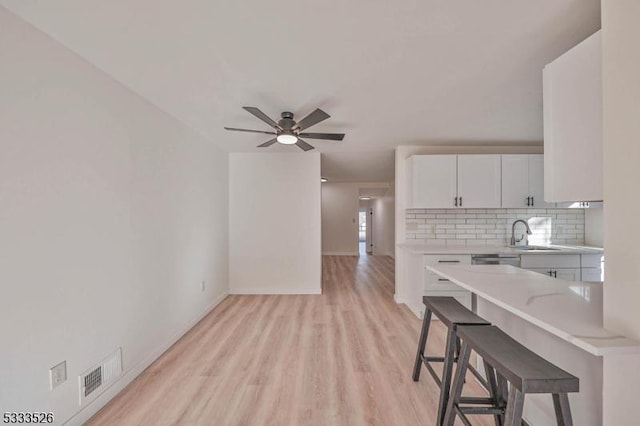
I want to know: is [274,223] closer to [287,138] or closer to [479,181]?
[287,138]

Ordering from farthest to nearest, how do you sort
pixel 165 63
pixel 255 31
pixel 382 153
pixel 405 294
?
pixel 382 153 < pixel 405 294 < pixel 165 63 < pixel 255 31

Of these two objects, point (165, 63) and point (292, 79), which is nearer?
point (165, 63)

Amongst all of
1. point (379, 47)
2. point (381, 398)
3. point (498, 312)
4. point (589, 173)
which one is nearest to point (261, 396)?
point (381, 398)

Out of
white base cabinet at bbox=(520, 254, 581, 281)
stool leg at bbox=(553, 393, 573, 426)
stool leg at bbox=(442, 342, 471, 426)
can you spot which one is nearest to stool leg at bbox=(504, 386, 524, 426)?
stool leg at bbox=(553, 393, 573, 426)

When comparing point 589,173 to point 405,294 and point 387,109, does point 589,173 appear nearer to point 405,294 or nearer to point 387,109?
point 387,109

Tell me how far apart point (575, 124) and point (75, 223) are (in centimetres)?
280

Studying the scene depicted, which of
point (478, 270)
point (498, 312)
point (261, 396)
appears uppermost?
point (478, 270)

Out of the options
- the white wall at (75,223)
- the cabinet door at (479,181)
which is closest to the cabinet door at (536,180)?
the cabinet door at (479,181)

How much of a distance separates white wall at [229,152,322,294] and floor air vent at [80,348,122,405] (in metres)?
2.61

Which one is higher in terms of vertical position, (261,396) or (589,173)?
(589,173)

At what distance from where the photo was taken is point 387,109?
281cm

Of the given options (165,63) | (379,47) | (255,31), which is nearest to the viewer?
(255,31)

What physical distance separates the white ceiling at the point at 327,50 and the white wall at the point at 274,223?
176 cm

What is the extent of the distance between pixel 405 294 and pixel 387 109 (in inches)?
106
